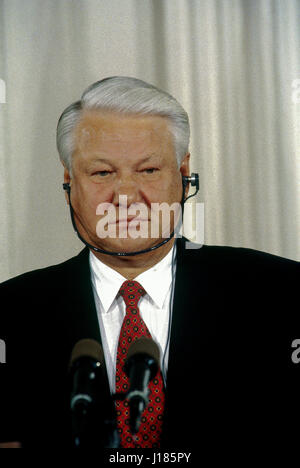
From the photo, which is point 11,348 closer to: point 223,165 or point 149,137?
point 149,137

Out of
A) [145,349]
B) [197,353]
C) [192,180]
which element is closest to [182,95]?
[192,180]

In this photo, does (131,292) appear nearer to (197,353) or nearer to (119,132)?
(197,353)

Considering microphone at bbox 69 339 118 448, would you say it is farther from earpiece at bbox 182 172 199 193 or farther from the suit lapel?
earpiece at bbox 182 172 199 193

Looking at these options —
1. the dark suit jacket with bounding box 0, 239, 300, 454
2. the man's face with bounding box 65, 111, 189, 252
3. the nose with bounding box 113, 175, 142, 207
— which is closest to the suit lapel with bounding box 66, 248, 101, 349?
the dark suit jacket with bounding box 0, 239, 300, 454

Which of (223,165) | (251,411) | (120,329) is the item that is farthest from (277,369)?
(223,165)

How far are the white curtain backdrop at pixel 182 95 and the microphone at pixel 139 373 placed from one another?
0.85 m

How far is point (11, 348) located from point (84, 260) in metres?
0.29

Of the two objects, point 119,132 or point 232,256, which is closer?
point 119,132

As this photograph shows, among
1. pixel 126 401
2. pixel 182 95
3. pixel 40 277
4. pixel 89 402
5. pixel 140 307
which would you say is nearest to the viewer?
pixel 89 402

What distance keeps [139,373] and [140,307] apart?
573mm

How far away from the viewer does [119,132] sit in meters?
1.23

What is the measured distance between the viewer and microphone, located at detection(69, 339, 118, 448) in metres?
0.70

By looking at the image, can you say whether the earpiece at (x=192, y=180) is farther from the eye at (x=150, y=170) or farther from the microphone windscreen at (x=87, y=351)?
the microphone windscreen at (x=87, y=351)
